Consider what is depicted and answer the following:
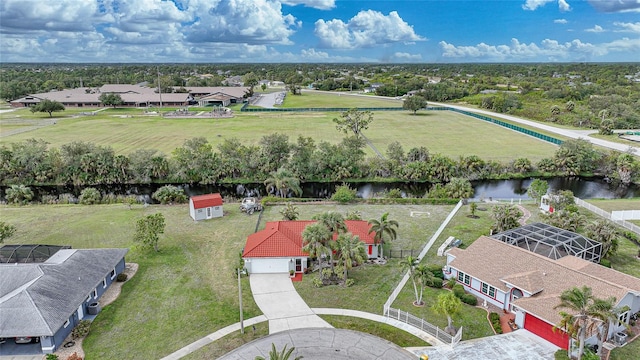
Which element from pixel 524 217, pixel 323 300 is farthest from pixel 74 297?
pixel 524 217

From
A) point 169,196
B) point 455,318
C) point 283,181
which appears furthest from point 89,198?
point 455,318

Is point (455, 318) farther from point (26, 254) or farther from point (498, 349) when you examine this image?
point (26, 254)

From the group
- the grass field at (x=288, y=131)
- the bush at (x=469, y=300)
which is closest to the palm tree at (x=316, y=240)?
the bush at (x=469, y=300)

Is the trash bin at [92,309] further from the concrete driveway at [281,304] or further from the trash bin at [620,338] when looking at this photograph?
the trash bin at [620,338]

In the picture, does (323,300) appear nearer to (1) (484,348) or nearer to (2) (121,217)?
(1) (484,348)

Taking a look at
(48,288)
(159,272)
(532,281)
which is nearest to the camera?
(48,288)
